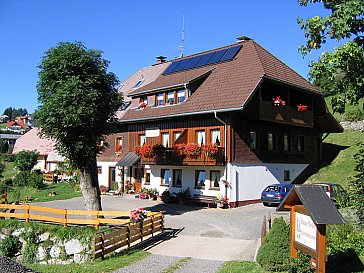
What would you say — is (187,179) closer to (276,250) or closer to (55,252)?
(55,252)

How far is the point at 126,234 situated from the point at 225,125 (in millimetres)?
11557

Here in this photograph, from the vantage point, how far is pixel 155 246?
49.3 feet

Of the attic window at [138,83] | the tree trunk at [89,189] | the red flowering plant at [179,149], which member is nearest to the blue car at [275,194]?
the red flowering plant at [179,149]

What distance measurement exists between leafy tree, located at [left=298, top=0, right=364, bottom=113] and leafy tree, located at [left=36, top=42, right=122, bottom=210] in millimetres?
9951

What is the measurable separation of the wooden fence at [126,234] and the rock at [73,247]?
1.24 meters

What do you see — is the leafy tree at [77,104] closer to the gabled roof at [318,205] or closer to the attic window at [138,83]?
the gabled roof at [318,205]

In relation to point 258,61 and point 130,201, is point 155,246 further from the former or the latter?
point 258,61

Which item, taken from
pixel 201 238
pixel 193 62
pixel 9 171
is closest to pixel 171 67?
pixel 193 62

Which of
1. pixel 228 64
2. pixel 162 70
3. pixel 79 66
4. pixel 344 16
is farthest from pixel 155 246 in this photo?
pixel 162 70

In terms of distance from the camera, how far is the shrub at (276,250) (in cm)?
1035

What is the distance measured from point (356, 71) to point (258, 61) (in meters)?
16.3

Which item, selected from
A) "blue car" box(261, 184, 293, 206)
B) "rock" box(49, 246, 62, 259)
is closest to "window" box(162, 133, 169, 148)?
"blue car" box(261, 184, 293, 206)

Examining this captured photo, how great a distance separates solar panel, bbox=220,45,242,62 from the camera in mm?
28467

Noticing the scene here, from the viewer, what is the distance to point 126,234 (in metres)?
14.7
